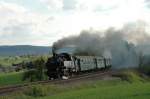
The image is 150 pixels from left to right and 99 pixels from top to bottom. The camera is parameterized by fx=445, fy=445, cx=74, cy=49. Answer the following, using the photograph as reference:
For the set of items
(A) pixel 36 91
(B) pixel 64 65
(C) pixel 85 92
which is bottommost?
(C) pixel 85 92

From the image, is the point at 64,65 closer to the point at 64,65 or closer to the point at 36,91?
the point at 64,65

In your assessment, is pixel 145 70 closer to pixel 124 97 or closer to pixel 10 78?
pixel 10 78

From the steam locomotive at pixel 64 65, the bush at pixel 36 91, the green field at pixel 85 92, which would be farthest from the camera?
the steam locomotive at pixel 64 65

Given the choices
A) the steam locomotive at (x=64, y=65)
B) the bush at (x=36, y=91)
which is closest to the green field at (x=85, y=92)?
the bush at (x=36, y=91)

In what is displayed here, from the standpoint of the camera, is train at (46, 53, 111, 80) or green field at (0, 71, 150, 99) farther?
train at (46, 53, 111, 80)

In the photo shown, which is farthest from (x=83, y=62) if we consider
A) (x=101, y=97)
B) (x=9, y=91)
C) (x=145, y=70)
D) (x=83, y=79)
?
(x=101, y=97)

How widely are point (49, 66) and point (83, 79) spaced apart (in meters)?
5.51

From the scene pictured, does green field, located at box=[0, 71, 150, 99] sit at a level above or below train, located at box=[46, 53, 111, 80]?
below

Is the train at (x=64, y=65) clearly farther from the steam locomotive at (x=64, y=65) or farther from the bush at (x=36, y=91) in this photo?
the bush at (x=36, y=91)

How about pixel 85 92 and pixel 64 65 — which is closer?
pixel 85 92

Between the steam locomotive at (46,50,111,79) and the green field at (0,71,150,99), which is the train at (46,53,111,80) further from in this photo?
the green field at (0,71,150,99)

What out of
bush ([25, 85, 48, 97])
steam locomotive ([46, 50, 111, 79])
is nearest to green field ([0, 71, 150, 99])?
bush ([25, 85, 48, 97])

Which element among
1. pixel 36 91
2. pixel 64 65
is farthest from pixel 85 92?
pixel 64 65

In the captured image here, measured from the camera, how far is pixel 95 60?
75438 mm
